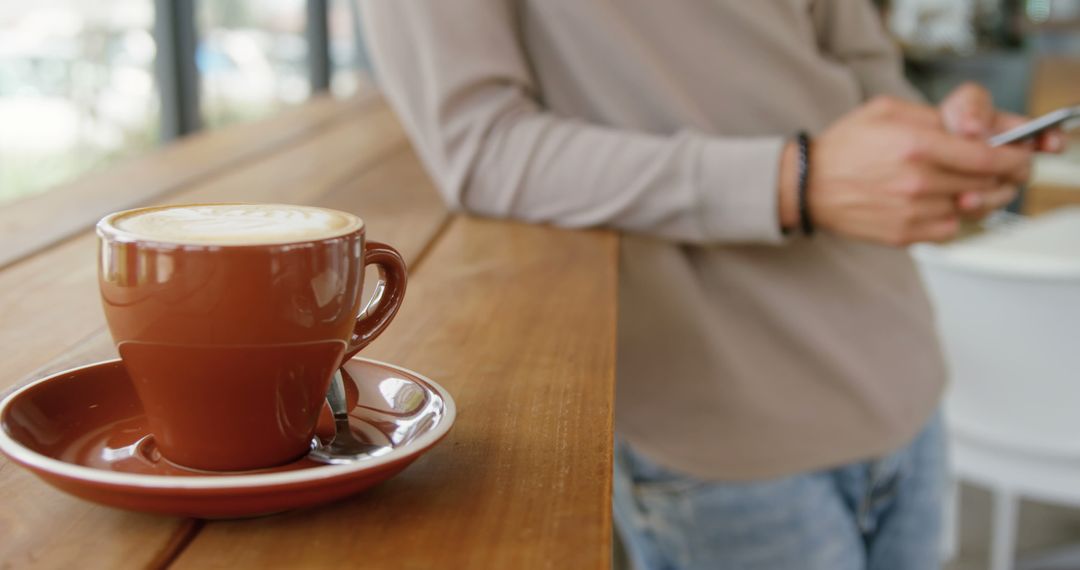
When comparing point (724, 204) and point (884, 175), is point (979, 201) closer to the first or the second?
point (884, 175)

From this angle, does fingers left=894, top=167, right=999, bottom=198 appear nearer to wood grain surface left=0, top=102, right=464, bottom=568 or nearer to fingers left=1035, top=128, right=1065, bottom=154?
fingers left=1035, top=128, right=1065, bottom=154

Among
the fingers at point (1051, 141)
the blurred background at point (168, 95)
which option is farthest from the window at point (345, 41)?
the fingers at point (1051, 141)

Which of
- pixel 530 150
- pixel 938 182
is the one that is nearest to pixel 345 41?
pixel 530 150

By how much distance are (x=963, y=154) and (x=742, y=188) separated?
0.59 ft

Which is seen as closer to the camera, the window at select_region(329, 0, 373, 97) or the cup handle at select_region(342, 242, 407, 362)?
the cup handle at select_region(342, 242, 407, 362)

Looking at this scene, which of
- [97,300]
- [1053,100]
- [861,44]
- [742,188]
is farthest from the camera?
[1053,100]

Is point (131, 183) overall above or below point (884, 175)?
below

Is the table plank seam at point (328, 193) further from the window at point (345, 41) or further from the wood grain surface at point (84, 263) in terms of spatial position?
the window at point (345, 41)

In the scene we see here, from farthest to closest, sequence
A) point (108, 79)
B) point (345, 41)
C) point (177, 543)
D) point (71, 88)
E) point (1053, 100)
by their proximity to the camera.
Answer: point (345, 41) < point (1053, 100) < point (108, 79) < point (71, 88) < point (177, 543)

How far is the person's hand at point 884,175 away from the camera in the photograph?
869 millimetres

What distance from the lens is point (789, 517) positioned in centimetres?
97

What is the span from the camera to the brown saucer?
0.34m

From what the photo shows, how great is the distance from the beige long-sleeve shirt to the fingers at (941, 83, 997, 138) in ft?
0.34

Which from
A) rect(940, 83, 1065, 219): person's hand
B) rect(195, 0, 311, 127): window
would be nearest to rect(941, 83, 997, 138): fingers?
rect(940, 83, 1065, 219): person's hand
